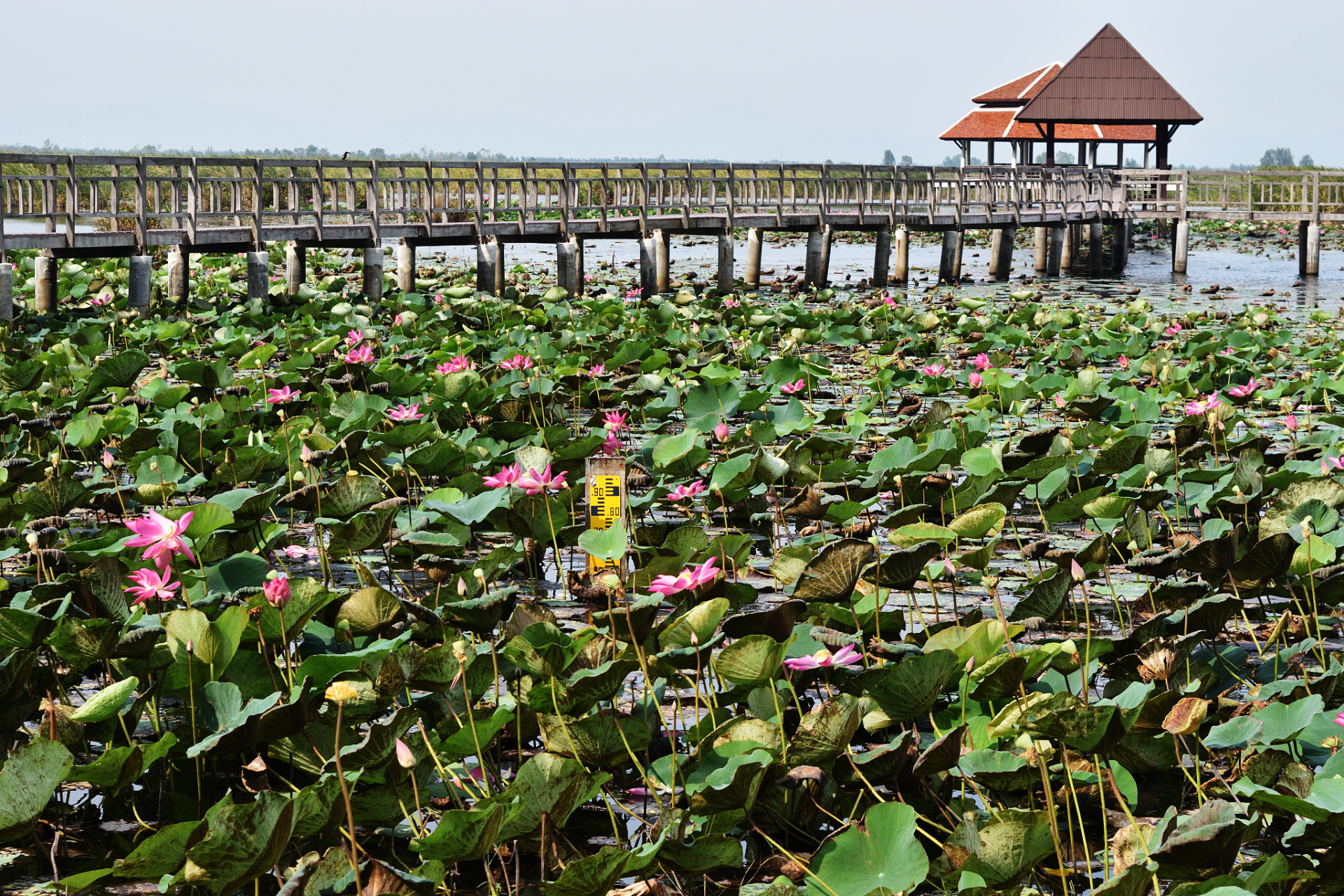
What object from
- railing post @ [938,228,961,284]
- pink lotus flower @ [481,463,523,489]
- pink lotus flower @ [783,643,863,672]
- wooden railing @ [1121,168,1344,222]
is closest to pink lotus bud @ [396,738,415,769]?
pink lotus flower @ [783,643,863,672]

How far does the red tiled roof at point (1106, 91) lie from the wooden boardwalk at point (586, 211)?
2140 mm

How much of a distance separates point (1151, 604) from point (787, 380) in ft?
13.1

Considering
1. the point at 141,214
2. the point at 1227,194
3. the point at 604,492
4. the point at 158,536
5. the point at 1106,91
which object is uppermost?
the point at 1106,91

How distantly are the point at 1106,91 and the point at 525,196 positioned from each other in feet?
63.4

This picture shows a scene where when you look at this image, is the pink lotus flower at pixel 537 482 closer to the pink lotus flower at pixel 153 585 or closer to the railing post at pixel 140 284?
the pink lotus flower at pixel 153 585

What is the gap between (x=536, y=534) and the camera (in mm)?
4246

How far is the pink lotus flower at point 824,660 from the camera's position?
268 centimetres

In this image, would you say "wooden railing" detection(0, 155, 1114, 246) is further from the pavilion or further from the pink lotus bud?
the pink lotus bud

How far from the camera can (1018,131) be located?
3472cm

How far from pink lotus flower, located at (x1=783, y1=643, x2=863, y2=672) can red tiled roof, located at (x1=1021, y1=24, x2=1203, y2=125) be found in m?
29.8

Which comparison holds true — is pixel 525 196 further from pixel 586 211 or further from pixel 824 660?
pixel 824 660

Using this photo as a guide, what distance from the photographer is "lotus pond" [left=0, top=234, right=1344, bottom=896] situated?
2.22 metres

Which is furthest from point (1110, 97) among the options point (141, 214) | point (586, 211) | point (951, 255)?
point (141, 214)

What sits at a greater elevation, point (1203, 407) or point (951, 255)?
point (951, 255)
